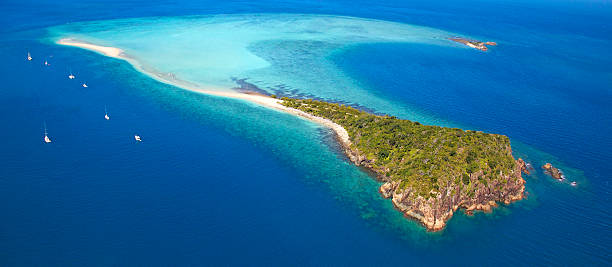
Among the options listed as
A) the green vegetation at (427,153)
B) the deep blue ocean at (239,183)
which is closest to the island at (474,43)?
the deep blue ocean at (239,183)

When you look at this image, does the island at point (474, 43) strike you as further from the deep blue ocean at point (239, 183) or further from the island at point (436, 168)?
the island at point (436, 168)

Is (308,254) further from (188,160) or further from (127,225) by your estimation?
(188,160)

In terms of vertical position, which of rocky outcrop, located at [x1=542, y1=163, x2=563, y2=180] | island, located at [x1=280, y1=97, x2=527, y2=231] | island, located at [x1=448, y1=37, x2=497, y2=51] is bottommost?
rocky outcrop, located at [x1=542, y1=163, x2=563, y2=180]

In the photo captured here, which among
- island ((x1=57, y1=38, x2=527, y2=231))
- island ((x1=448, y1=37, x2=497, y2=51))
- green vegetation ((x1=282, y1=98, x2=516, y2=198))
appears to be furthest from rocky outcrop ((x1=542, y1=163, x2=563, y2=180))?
island ((x1=448, y1=37, x2=497, y2=51))

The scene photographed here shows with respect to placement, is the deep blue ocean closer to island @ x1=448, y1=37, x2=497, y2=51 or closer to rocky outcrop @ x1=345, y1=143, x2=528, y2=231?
rocky outcrop @ x1=345, y1=143, x2=528, y2=231

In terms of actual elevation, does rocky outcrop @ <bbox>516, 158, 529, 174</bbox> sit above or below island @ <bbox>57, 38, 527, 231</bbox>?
below

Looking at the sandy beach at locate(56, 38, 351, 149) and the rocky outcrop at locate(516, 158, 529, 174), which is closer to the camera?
the rocky outcrop at locate(516, 158, 529, 174)
